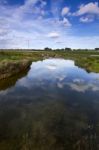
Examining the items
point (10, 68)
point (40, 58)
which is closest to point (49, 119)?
point (10, 68)

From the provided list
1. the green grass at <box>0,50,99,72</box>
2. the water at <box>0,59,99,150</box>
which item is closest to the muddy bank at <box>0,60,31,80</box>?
the green grass at <box>0,50,99,72</box>

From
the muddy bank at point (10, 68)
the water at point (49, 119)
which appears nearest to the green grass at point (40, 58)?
the muddy bank at point (10, 68)

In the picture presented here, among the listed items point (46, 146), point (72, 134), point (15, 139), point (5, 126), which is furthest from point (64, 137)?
point (5, 126)

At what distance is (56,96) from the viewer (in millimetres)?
31859

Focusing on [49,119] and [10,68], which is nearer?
[49,119]

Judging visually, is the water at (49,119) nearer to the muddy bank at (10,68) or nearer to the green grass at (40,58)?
the muddy bank at (10,68)

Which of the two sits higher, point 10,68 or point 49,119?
point 10,68

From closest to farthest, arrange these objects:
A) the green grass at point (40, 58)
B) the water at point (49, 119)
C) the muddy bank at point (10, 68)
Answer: the water at point (49, 119) → the muddy bank at point (10, 68) → the green grass at point (40, 58)

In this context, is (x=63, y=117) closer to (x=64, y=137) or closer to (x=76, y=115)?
(x=76, y=115)

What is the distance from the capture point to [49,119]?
2192cm

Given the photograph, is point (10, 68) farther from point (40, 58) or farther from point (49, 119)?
point (40, 58)

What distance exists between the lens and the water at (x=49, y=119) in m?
16.4

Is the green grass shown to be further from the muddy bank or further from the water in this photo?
the water

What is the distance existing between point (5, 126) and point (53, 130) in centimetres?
474
